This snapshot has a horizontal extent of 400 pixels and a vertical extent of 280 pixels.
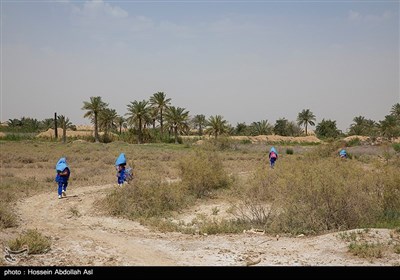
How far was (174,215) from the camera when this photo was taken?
13.1 metres

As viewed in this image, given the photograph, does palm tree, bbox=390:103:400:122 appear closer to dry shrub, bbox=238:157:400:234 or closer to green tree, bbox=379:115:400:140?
green tree, bbox=379:115:400:140

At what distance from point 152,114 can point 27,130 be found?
148 feet

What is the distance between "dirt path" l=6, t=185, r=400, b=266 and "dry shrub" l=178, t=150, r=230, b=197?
4.99 meters

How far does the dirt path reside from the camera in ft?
25.2

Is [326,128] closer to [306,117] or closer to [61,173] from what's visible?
[306,117]

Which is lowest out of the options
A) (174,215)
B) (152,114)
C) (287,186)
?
(174,215)

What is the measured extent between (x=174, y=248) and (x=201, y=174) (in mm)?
7774

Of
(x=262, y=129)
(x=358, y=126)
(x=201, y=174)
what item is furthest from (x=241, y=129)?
(x=201, y=174)

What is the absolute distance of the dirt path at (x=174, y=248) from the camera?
7672mm

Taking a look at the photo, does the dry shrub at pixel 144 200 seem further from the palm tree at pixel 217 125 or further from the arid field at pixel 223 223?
the palm tree at pixel 217 125

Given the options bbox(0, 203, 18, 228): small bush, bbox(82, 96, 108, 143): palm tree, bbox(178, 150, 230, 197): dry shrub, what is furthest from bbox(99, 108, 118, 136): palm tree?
bbox(0, 203, 18, 228): small bush

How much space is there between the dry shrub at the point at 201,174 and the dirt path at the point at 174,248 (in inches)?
197
